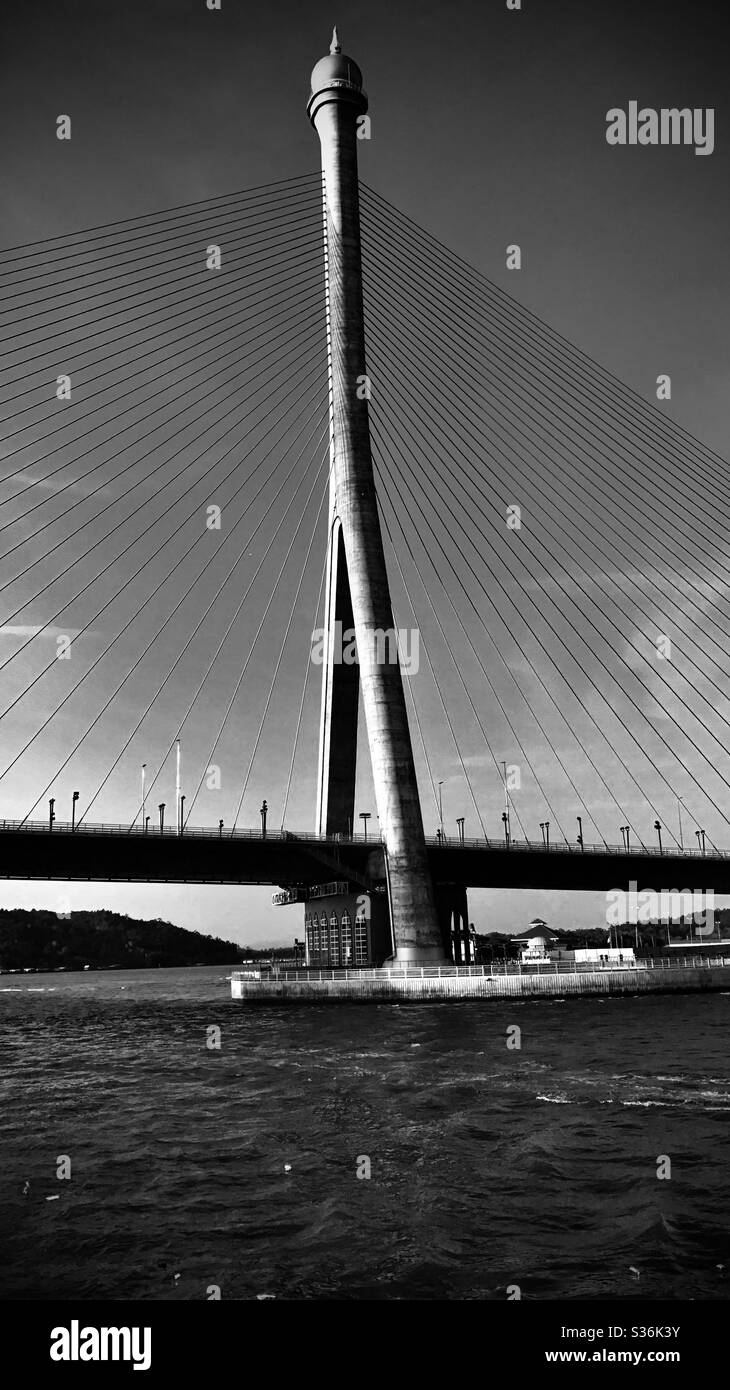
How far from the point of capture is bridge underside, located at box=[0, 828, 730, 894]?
224 feet

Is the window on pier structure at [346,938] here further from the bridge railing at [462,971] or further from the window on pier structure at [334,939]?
the bridge railing at [462,971]

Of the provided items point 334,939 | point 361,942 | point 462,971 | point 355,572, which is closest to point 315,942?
point 334,939

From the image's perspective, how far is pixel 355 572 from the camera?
196 ft

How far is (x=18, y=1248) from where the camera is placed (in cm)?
1225

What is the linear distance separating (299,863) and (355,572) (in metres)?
29.2

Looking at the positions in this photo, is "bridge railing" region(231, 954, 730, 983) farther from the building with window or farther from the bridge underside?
the building with window

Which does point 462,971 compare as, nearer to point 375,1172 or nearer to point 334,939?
point 334,939

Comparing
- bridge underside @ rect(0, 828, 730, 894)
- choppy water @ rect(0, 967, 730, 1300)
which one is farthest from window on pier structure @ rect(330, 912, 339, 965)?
choppy water @ rect(0, 967, 730, 1300)

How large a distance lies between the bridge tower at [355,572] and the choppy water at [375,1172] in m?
23.9

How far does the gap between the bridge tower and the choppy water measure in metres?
23.9
